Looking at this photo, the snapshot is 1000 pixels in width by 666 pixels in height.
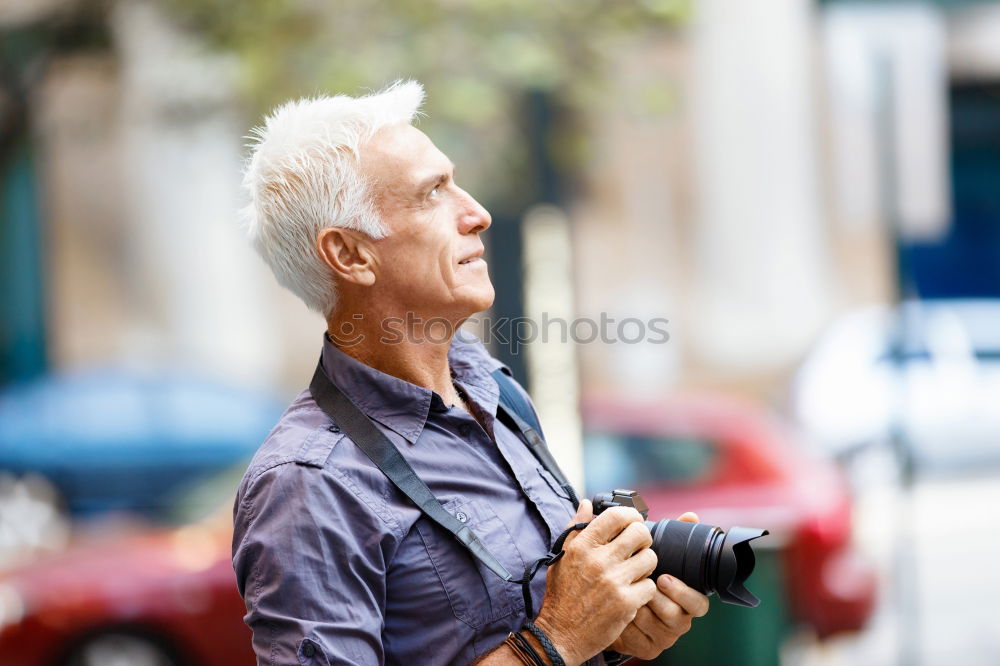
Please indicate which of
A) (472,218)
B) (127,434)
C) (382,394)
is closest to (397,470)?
(382,394)

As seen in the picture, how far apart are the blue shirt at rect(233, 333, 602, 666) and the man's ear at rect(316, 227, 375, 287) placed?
110 mm

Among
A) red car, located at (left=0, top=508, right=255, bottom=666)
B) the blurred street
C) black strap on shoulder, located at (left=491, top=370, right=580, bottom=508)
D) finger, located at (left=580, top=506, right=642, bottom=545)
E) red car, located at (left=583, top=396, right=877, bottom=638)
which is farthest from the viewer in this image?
the blurred street

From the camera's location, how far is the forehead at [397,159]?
5.01 feet

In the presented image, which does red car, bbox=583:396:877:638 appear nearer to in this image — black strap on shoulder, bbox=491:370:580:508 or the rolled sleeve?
black strap on shoulder, bbox=491:370:580:508

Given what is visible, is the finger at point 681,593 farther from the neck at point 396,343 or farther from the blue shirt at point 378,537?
the neck at point 396,343

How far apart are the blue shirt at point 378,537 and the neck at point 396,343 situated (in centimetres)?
4

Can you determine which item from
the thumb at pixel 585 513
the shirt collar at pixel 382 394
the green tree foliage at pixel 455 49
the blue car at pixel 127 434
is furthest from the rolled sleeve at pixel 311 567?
the blue car at pixel 127 434

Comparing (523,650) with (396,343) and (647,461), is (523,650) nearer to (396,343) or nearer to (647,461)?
(396,343)

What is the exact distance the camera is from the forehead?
5.01 ft

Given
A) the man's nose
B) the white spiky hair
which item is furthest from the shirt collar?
the man's nose

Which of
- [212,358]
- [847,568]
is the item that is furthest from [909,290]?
[212,358]

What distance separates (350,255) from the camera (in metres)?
1.56

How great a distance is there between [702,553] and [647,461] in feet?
12.0

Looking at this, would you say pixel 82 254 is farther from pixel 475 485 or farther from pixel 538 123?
pixel 475 485
